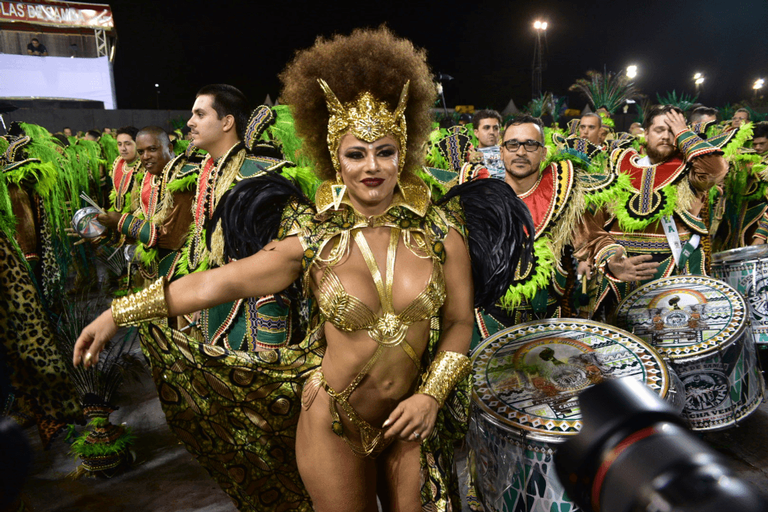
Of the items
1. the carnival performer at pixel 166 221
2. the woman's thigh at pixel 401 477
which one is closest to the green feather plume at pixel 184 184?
the carnival performer at pixel 166 221

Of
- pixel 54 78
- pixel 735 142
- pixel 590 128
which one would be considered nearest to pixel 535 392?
pixel 735 142

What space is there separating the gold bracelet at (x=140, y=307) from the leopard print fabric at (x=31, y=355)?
1.52 m

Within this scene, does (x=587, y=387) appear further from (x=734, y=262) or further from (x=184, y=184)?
(x=734, y=262)

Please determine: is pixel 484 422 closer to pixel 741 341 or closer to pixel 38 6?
pixel 741 341

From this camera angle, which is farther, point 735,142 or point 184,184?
point 735,142

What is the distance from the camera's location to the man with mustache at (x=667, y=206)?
12.0 feet

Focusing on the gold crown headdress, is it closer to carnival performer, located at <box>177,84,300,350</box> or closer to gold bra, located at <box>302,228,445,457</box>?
gold bra, located at <box>302,228,445,457</box>

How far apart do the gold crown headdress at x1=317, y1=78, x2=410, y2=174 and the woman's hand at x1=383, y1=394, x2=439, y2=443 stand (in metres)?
0.85

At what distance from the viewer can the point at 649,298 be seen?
10.1ft

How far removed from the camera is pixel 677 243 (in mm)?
3670

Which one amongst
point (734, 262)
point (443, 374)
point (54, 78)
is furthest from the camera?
point (54, 78)

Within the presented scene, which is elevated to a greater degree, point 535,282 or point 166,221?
point 166,221

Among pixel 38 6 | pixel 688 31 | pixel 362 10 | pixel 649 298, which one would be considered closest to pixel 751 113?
pixel 649 298

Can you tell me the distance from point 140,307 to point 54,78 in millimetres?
19843
